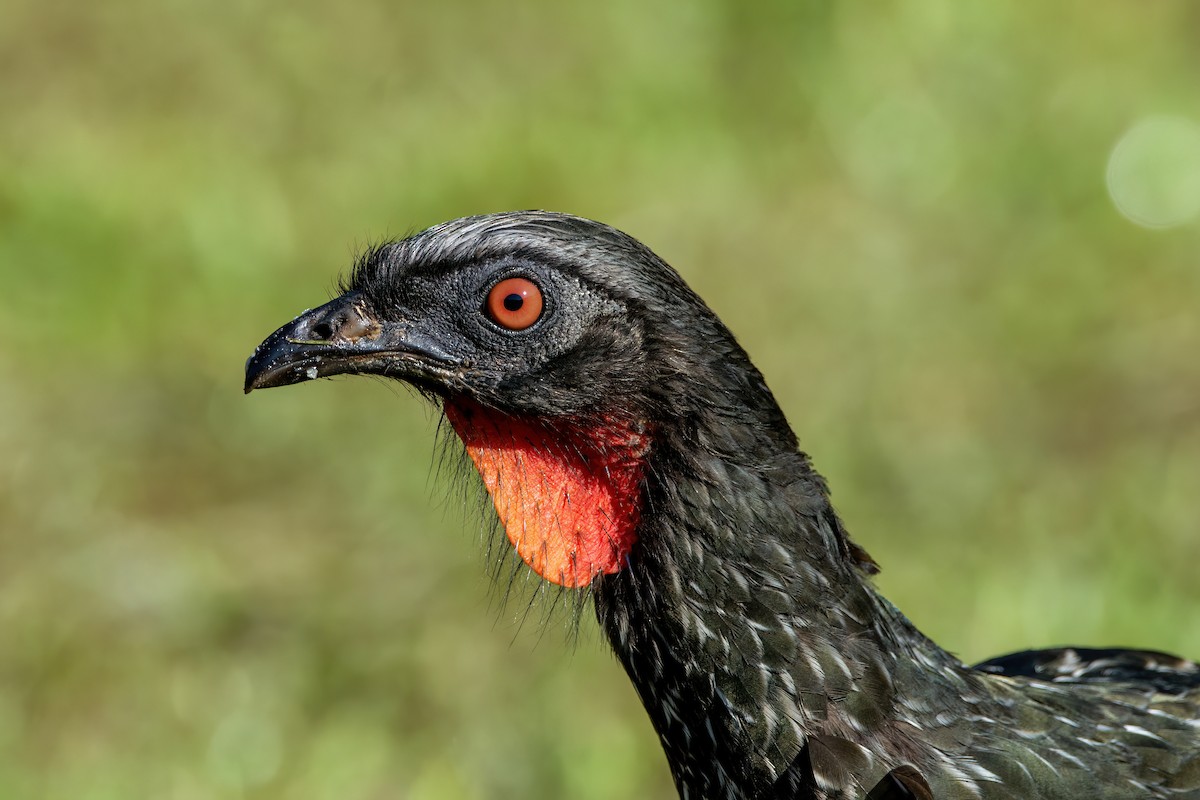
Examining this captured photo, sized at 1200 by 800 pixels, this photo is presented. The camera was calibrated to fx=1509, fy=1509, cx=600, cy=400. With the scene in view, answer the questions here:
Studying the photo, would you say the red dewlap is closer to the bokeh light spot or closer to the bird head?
the bird head

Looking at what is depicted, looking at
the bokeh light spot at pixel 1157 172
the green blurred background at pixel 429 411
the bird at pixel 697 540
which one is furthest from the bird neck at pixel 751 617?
the bokeh light spot at pixel 1157 172

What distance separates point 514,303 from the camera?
2.78m

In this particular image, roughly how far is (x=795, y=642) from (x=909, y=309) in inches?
171

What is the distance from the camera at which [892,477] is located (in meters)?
5.88

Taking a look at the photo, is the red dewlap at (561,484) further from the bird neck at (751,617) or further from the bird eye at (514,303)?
the bird eye at (514,303)

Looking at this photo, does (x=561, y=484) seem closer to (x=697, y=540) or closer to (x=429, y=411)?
(x=697, y=540)

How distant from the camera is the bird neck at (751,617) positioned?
2.60 meters

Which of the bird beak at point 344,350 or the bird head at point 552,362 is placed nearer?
the bird head at point 552,362

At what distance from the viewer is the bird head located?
8.75 ft

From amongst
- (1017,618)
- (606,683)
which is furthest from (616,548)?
(1017,618)

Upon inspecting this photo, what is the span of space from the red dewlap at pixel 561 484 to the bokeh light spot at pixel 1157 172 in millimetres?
5033

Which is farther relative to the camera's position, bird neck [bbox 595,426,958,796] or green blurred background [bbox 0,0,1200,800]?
green blurred background [bbox 0,0,1200,800]

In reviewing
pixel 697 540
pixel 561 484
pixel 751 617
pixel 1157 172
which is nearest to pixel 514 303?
pixel 561 484

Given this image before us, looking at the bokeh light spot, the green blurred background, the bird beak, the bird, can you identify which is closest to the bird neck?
the bird
